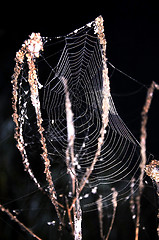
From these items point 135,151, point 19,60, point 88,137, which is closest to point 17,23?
point 19,60

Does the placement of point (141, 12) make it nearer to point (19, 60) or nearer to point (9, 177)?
point (19, 60)

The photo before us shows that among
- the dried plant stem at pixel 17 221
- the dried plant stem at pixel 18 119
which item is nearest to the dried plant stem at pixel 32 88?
the dried plant stem at pixel 18 119

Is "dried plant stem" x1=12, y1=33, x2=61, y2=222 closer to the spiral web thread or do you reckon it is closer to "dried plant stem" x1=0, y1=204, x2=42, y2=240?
the spiral web thread

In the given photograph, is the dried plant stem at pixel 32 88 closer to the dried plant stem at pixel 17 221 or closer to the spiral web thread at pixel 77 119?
the spiral web thread at pixel 77 119

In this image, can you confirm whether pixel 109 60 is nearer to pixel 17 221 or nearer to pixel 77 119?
pixel 77 119

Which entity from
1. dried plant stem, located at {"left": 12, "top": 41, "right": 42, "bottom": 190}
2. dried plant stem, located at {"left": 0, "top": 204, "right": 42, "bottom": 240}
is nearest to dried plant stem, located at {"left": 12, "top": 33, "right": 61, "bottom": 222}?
dried plant stem, located at {"left": 12, "top": 41, "right": 42, "bottom": 190}

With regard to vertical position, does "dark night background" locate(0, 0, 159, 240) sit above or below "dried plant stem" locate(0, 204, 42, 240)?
above
